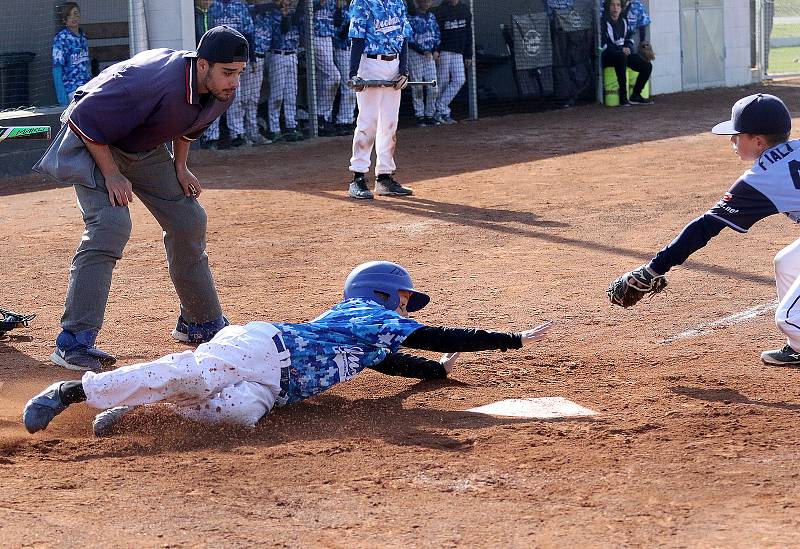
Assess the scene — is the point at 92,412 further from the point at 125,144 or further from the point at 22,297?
the point at 22,297

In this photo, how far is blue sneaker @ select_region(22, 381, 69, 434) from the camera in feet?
14.5

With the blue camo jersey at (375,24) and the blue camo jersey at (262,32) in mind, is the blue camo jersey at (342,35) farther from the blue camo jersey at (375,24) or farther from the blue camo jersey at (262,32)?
the blue camo jersey at (375,24)

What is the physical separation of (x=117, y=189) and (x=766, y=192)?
326cm

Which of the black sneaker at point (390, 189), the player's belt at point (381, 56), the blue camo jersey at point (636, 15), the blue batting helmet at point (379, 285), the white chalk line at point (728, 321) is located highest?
the blue camo jersey at point (636, 15)

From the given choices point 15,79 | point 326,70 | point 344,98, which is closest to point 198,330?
point 15,79

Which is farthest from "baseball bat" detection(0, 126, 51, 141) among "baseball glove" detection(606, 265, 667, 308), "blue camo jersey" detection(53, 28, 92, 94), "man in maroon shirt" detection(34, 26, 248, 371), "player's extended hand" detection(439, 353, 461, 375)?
"blue camo jersey" detection(53, 28, 92, 94)

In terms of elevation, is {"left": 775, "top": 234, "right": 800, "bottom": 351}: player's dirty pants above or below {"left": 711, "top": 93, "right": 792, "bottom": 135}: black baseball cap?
below

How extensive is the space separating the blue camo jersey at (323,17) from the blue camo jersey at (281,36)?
14.3 inches

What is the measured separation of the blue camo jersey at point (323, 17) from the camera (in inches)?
624

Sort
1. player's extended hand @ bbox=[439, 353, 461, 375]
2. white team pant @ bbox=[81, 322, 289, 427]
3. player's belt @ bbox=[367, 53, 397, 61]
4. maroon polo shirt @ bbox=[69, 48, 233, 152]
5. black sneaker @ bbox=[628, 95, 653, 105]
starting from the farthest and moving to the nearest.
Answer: black sneaker @ bbox=[628, 95, 653, 105], player's belt @ bbox=[367, 53, 397, 61], maroon polo shirt @ bbox=[69, 48, 233, 152], player's extended hand @ bbox=[439, 353, 461, 375], white team pant @ bbox=[81, 322, 289, 427]

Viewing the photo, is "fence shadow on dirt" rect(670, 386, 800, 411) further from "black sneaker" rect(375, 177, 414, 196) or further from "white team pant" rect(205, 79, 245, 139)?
"white team pant" rect(205, 79, 245, 139)

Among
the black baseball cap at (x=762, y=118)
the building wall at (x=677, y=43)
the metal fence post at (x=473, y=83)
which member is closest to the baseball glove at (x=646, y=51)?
the building wall at (x=677, y=43)

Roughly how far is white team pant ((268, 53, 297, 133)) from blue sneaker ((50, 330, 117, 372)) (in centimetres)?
1050

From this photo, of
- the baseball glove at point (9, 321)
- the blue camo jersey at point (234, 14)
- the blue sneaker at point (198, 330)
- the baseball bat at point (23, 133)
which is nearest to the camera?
the baseball bat at point (23, 133)
